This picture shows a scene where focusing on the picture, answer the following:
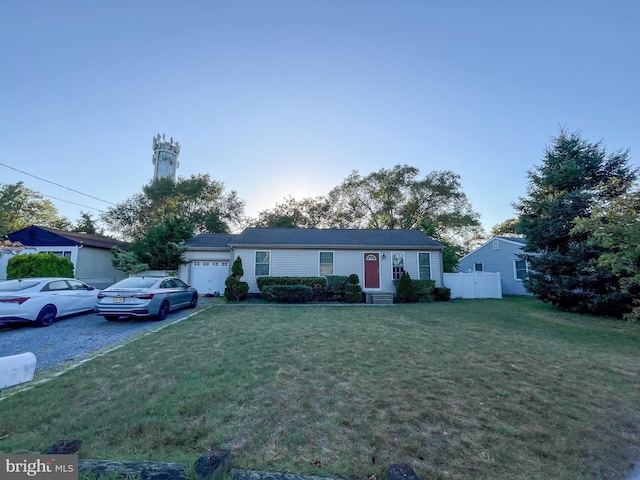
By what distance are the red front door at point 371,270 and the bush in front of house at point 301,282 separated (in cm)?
243

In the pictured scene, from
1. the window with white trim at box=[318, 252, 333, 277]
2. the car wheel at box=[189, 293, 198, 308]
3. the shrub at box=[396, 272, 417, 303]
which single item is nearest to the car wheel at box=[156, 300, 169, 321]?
the car wheel at box=[189, 293, 198, 308]

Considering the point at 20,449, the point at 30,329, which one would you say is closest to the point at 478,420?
the point at 20,449

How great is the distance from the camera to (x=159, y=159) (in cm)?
2992

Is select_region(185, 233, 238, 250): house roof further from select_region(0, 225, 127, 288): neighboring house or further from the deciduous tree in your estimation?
the deciduous tree

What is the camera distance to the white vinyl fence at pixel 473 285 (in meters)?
15.4

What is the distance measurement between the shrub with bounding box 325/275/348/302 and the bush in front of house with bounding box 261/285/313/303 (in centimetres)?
126

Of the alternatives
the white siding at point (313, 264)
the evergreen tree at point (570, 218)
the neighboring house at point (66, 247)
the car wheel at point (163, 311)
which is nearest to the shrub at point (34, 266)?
the neighboring house at point (66, 247)

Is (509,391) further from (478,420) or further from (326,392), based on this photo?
(326,392)

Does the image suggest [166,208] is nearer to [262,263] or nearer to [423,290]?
[262,263]

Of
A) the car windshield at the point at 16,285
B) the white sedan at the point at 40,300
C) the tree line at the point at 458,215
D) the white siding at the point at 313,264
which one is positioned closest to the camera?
the white sedan at the point at 40,300

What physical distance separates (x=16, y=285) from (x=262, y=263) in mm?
8742

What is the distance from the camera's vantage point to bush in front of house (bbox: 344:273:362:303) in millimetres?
13305

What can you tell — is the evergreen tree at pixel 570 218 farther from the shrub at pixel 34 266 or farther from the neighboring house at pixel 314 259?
the shrub at pixel 34 266

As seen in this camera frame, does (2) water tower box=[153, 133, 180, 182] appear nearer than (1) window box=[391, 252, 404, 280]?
No
